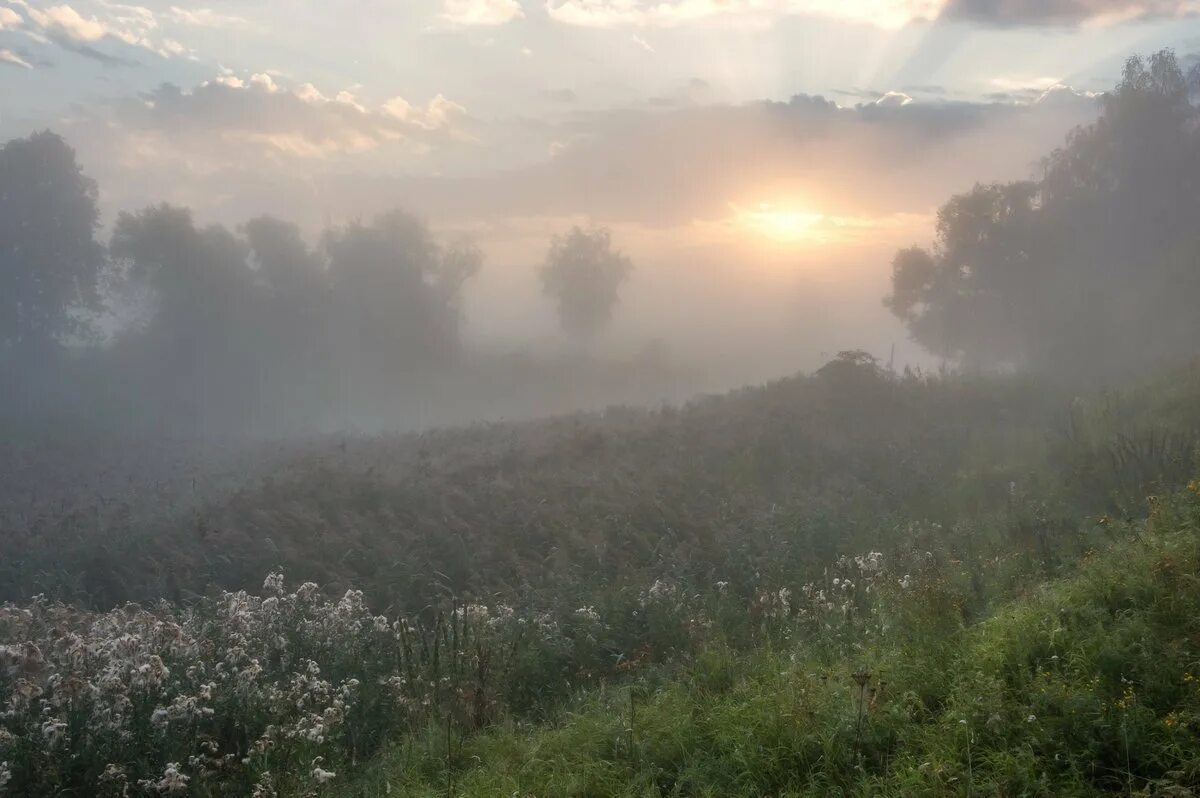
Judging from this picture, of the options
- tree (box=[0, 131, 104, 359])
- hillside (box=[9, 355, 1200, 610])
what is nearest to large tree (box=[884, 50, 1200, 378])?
hillside (box=[9, 355, 1200, 610])

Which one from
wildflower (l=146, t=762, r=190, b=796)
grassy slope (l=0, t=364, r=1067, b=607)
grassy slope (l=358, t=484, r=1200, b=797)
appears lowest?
grassy slope (l=0, t=364, r=1067, b=607)

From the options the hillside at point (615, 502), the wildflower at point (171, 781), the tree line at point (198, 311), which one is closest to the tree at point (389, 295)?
the tree line at point (198, 311)

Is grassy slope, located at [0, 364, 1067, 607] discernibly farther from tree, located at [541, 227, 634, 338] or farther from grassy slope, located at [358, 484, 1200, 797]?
tree, located at [541, 227, 634, 338]

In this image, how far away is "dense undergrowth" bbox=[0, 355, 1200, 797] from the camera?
16.5 feet

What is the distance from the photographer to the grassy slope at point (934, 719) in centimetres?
450

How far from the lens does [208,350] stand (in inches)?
2083

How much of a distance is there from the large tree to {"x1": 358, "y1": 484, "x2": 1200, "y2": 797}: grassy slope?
34249 mm

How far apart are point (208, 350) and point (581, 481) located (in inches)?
1683

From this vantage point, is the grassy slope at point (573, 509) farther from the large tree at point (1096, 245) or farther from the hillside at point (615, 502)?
the large tree at point (1096, 245)

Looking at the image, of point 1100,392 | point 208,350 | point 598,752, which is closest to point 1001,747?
point 598,752

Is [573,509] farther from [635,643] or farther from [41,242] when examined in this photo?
[41,242]

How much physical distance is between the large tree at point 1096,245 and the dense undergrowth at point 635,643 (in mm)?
24139

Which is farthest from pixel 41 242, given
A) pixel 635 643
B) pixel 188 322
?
pixel 635 643

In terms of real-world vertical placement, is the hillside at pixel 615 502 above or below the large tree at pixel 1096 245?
below
